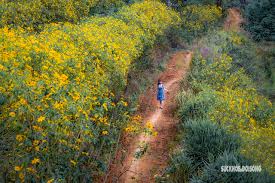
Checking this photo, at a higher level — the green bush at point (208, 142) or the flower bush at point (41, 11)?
the flower bush at point (41, 11)

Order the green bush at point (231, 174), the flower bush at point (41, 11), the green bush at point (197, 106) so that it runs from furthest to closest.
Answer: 1. the flower bush at point (41, 11)
2. the green bush at point (197, 106)
3. the green bush at point (231, 174)

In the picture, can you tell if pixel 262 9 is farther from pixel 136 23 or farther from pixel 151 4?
pixel 136 23

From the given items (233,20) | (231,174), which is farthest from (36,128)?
(233,20)

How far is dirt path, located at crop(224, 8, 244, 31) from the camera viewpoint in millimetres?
35391

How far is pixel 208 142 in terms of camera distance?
34.7 ft

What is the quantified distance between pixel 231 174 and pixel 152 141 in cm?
482

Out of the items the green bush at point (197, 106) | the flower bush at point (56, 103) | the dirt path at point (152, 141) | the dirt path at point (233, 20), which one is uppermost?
the flower bush at point (56, 103)

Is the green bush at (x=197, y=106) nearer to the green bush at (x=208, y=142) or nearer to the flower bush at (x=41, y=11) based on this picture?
the green bush at (x=208, y=142)

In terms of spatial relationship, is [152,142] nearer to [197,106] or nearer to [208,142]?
[197,106]

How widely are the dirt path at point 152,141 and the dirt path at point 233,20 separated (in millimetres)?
17394

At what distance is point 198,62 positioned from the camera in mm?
20453

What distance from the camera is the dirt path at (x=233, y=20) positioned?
3539cm

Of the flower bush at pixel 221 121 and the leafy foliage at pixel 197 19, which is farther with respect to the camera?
the leafy foliage at pixel 197 19

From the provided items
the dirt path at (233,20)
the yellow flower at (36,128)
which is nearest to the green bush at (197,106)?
the yellow flower at (36,128)
